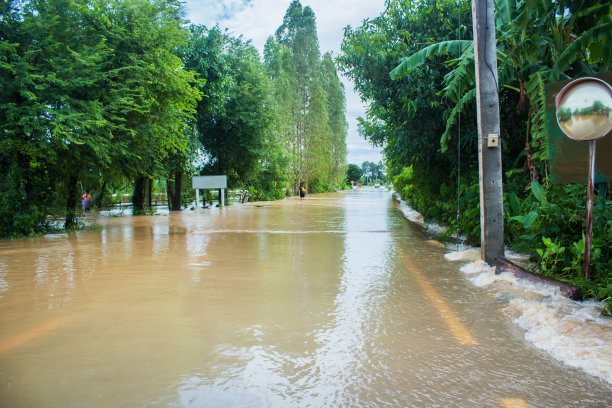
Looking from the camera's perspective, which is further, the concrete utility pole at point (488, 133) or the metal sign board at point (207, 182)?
the metal sign board at point (207, 182)

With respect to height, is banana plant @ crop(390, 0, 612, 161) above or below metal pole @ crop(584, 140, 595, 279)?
above

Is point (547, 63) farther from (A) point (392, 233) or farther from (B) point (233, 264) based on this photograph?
(B) point (233, 264)

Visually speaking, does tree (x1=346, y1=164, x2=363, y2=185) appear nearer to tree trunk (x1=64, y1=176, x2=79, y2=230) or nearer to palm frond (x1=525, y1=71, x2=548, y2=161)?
tree trunk (x1=64, y1=176, x2=79, y2=230)

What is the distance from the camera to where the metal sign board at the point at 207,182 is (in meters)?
27.8

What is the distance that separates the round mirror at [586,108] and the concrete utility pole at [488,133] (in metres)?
1.96

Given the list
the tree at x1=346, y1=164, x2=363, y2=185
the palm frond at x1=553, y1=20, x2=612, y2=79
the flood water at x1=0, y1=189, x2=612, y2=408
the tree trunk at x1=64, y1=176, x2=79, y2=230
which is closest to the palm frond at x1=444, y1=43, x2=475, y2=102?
the palm frond at x1=553, y1=20, x2=612, y2=79

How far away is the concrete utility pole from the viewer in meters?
7.57

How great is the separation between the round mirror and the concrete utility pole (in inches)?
77.3

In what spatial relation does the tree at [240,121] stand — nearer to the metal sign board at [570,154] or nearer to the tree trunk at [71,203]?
the tree trunk at [71,203]

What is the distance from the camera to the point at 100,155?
12.7 metres

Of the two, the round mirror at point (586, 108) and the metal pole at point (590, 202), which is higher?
the round mirror at point (586, 108)

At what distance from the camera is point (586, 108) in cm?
536

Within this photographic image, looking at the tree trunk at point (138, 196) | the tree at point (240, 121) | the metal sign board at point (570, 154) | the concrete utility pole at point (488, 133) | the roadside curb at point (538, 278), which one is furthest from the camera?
the tree at point (240, 121)

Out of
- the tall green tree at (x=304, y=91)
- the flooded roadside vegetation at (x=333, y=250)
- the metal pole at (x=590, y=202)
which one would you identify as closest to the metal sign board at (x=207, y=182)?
the flooded roadside vegetation at (x=333, y=250)
